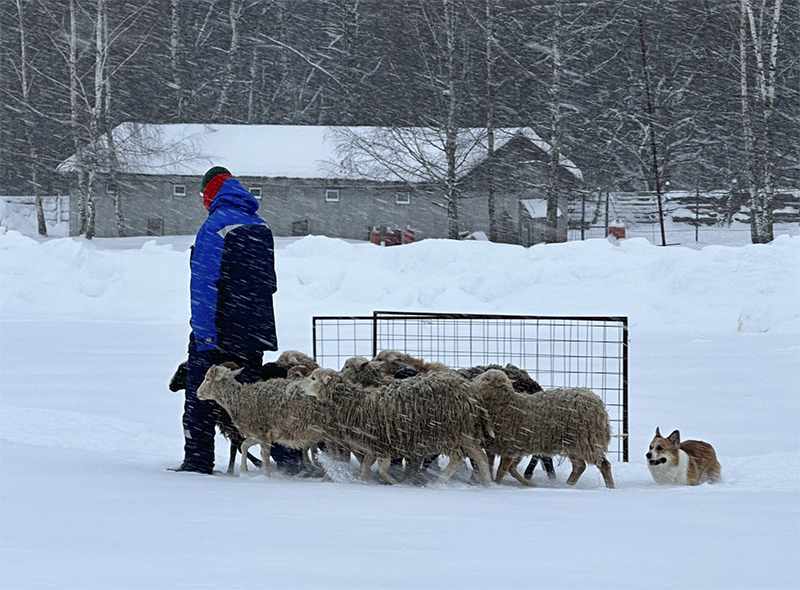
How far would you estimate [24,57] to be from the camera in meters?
36.5

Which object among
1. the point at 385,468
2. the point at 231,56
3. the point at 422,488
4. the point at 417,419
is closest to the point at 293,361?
the point at 385,468

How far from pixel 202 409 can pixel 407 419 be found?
1.60 meters

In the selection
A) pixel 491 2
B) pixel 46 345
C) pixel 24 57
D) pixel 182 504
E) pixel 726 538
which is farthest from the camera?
pixel 24 57

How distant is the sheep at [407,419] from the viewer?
592cm

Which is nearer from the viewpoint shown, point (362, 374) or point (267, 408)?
point (267, 408)

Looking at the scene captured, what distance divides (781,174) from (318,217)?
61.8ft

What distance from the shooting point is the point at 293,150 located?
3925 cm

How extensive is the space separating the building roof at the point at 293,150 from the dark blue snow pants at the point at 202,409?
80.6 feet

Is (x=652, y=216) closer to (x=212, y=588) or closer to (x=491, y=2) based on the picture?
(x=491, y=2)

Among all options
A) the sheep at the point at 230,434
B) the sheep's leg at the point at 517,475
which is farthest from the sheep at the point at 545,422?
the sheep at the point at 230,434

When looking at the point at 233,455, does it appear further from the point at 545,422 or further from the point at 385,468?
the point at 545,422

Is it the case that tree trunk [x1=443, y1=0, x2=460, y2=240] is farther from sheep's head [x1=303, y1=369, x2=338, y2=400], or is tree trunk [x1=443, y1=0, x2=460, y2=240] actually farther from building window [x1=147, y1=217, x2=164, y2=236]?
sheep's head [x1=303, y1=369, x2=338, y2=400]

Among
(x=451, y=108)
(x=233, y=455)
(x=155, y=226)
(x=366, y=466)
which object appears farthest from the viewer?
(x=155, y=226)

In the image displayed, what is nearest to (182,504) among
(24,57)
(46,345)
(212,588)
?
(212,588)
